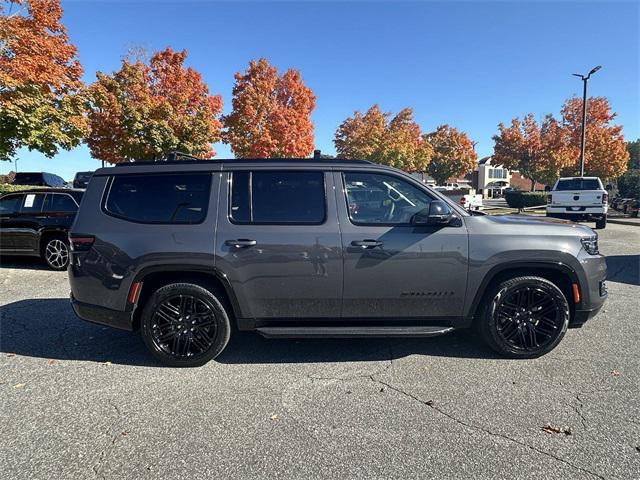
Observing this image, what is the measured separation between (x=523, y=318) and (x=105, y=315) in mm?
3898

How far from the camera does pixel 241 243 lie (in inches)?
134

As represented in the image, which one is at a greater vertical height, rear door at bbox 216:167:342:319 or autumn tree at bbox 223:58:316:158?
autumn tree at bbox 223:58:316:158

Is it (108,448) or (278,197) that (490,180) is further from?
(108,448)

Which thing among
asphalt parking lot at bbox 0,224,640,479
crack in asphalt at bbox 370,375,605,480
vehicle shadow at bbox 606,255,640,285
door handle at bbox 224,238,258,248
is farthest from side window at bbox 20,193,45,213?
vehicle shadow at bbox 606,255,640,285

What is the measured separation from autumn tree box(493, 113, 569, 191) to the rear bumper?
37.6 m

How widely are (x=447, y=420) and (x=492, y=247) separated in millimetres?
1566

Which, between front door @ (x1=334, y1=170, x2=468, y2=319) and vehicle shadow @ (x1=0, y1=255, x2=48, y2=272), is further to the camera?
vehicle shadow @ (x1=0, y1=255, x2=48, y2=272)

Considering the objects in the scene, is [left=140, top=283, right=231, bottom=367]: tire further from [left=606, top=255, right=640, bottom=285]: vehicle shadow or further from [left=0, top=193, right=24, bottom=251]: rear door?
[left=606, top=255, right=640, bottom=285]: vehicle shadow

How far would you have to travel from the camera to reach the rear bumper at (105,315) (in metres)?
3.53

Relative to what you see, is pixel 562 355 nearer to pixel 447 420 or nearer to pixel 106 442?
pixel 447 420

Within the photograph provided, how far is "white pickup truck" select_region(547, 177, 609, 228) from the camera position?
43.2 feet

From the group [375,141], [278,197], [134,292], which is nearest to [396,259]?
[278,197]

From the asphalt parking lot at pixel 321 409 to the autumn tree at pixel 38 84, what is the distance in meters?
8.98

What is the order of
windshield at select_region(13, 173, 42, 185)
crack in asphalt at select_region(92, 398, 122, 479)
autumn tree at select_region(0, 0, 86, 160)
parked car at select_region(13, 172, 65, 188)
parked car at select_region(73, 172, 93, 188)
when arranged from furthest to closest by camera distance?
1. parked car at select_region(73, 172, 93, 188)
2. windshield at select_region(13, 173, 42, 185)
3. parked car at select_region(13, 172, 65, 188)
4. autumn tree at select_region(0, 0, 86, 160)
5. crack in asphalt at select_region(92, 398, 122, 479)
